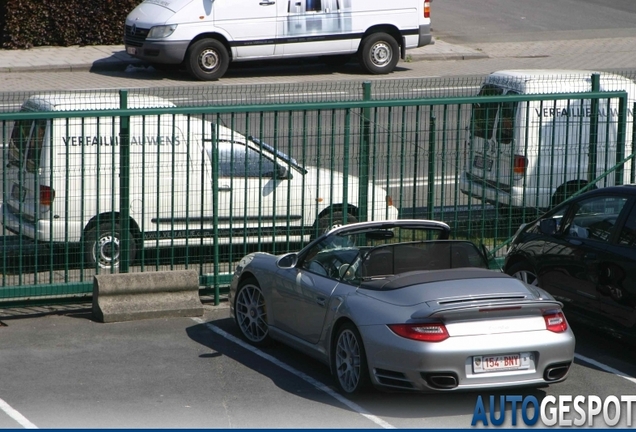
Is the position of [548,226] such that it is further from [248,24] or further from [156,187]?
[248,24]

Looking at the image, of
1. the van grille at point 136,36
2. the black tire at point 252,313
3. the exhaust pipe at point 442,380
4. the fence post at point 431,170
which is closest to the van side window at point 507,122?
the fence post at point 431,170

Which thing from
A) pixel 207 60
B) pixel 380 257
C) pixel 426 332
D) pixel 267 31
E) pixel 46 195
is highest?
pixel 267 31

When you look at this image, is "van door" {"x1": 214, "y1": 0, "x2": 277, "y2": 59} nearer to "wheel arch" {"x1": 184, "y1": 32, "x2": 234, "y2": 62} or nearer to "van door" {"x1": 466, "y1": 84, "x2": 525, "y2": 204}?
"wheel arch" {"x1": 184, "y1": 32, "x2": 234, "y2": 62}

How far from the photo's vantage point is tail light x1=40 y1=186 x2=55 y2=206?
31.3 feet

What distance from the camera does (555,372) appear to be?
24.4 ft

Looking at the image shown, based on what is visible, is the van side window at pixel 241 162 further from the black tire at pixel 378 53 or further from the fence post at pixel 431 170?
the black tire at pixel 378 53

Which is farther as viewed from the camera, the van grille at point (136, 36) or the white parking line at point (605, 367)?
the van grille at point (136, 36)

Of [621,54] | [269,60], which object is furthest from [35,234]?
[621,54]

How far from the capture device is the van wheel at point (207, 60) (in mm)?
22203

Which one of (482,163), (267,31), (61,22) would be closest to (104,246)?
(482,163)

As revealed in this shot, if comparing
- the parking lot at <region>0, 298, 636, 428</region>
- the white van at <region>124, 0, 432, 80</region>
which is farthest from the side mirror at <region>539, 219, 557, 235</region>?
the white van at <region>124, 0, 432, 80</region>

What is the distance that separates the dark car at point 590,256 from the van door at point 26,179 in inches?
179

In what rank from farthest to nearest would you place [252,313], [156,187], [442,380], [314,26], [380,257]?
[314,26] < [156,187] < [252,313] < [380,257] < [442,380]

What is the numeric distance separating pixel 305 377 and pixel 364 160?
2.92m
